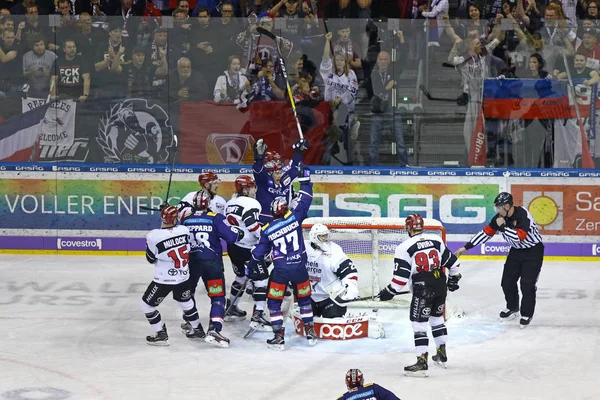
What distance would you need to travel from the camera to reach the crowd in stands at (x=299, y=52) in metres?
13.8

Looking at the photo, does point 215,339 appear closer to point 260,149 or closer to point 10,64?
point 260,149

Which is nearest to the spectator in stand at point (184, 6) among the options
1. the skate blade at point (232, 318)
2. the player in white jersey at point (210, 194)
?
the player in white jersey at point (210, 194)

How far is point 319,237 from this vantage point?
10.2 metres

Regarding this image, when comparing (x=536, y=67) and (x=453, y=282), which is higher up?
(x=536, y=67)

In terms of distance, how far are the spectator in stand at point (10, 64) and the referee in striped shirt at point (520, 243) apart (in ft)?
21.3

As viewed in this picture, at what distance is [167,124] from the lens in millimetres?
14023

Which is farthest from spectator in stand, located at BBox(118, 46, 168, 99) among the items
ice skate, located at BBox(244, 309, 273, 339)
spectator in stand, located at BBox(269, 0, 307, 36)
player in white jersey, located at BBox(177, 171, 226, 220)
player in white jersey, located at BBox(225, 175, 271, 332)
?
ice skate, located at BBox(244, 309, 273, 339)

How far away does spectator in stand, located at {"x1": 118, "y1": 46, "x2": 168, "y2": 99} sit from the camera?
1401 centimetres

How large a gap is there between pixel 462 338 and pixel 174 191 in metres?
4.92

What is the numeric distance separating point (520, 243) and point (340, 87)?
378 centimetres

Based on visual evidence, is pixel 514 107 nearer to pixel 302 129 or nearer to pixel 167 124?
pixel 302 129

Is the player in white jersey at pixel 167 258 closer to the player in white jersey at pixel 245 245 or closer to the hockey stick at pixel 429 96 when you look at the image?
the player in white jersey at pixel 245 245

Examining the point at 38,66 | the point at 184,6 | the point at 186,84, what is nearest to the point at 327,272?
the point at 186,84

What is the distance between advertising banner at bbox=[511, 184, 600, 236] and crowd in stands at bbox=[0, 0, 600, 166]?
3.27ft
